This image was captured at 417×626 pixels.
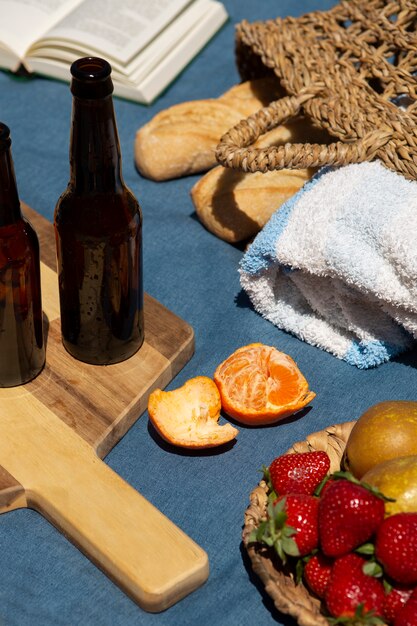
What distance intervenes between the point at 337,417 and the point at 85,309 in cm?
29

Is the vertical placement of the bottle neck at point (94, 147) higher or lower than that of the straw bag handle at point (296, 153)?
higher

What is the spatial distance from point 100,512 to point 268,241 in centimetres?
34

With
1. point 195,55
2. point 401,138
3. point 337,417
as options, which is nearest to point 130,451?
point 337,417

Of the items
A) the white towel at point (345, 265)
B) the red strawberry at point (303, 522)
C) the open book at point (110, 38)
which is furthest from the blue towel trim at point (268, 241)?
the open book at point (110, 38)

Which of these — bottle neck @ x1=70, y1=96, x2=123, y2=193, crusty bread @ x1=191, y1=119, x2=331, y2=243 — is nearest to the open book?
crusty bread @ x1=191, y1=119, x2=331, y2=243

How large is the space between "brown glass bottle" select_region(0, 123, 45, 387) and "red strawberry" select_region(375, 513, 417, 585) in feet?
1.26

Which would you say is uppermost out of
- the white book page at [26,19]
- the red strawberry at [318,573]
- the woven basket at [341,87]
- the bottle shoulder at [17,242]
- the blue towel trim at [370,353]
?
the woven basket at [341,87]

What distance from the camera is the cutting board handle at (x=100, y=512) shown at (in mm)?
715

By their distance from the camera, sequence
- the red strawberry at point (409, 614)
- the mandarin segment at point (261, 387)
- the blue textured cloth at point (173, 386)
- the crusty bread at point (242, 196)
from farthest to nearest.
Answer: the crusty bread at point (242, 196)
the mandarin segment at point (261, 387)
the blue textured cloth at point (173, 386)
the red strawberry at point (409, 614)

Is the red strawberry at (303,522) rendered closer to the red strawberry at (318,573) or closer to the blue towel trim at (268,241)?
the red strawberry at (318,573)

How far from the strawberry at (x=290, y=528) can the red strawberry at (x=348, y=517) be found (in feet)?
0.04

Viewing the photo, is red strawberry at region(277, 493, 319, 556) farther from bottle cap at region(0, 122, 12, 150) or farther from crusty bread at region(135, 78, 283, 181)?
crusty bread at region(135, 78, 283, 181)

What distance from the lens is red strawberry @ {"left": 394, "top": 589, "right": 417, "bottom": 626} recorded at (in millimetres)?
627

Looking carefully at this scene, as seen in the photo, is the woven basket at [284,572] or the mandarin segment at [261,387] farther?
the mandarin segment at [261,387]
